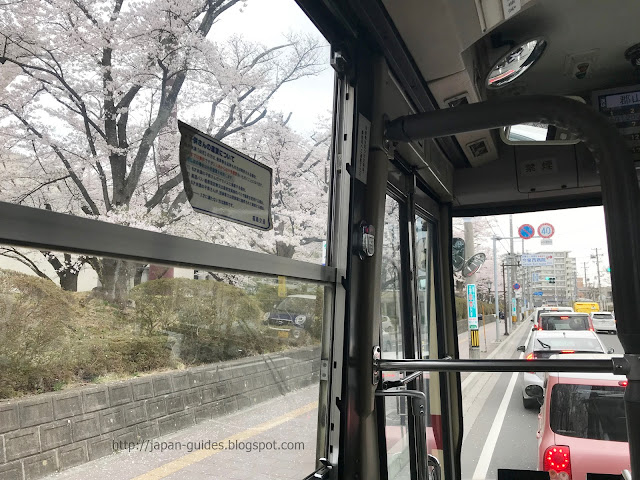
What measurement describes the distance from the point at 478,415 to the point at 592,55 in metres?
4.11

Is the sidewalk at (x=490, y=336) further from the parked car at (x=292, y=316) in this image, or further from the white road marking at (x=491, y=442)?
the parked car at (x=292, y=316)

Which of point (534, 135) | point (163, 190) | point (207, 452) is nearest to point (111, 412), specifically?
point (207, 452)

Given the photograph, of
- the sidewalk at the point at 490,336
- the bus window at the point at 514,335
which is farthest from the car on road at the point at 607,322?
the sidewalk at the point at 490,336

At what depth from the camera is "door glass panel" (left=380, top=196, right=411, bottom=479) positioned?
6.75ft

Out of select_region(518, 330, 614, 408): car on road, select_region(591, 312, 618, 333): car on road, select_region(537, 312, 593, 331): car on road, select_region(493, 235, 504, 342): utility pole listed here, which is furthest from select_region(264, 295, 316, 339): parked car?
select_region(537, 312, 593, 331): car on road

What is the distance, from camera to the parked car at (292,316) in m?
1.46

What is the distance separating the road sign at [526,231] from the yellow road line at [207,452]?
6.64ft

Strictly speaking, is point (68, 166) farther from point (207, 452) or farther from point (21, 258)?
point (207, 452)

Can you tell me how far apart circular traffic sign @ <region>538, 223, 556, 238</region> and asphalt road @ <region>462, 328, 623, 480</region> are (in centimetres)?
86

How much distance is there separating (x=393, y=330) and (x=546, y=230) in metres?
1.37

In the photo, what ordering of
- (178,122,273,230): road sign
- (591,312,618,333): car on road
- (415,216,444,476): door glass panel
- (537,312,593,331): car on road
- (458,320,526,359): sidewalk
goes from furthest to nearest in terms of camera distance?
(458,320,526,359): sidewalk < (537,312,593,331): car on road < (415,216,444,476): door glass panel < (591,312,618,333): car on road < (178,122,273,230): road sign

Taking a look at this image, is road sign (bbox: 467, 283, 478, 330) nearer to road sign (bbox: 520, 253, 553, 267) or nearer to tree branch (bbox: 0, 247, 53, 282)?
road sign (bbox: 520, 253, 553, 267)

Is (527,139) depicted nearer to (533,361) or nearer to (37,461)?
(533,361)

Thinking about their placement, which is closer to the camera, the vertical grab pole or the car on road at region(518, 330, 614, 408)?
the vertical grab pole
